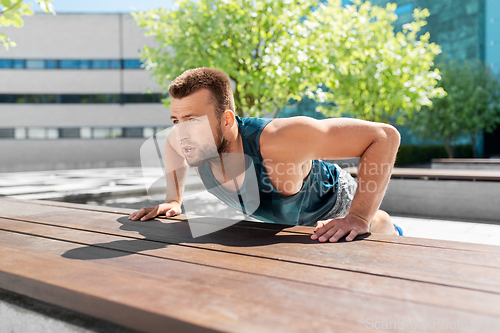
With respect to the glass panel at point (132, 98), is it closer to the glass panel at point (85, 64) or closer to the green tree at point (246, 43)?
the glass panel at point (85, 64)

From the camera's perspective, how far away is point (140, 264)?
1223mm

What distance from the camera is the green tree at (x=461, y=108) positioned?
2072 centimetres

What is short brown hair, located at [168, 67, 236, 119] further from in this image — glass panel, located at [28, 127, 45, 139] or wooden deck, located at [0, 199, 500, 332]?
glass panel, located at [28, 127, 45, 139]

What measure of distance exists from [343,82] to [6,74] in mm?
22488

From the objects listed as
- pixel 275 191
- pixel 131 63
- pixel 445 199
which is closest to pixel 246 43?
pixel 445 199

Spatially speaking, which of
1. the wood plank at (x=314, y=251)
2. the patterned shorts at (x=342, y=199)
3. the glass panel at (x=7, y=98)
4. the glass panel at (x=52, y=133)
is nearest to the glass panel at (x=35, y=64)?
the glass panel at (x=7, y=98)

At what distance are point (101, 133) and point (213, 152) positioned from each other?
2382cm

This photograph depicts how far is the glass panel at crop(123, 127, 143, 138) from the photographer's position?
77.6 feet

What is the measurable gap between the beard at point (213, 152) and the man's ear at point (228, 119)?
39 mm

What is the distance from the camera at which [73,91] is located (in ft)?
76.2

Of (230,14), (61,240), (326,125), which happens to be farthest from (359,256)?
(230,14)

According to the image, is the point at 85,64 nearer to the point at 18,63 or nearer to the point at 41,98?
the point at 41,98

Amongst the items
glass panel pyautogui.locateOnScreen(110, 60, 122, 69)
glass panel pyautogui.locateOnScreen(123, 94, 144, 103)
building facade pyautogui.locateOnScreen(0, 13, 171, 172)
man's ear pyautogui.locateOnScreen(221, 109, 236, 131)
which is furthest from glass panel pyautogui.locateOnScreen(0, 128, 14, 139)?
man's ear pyautogui.locateOnScreen(221, 109, 236, 131)

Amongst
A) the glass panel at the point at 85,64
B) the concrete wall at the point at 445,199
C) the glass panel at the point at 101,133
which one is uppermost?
the glass panel at the point at 85,64
